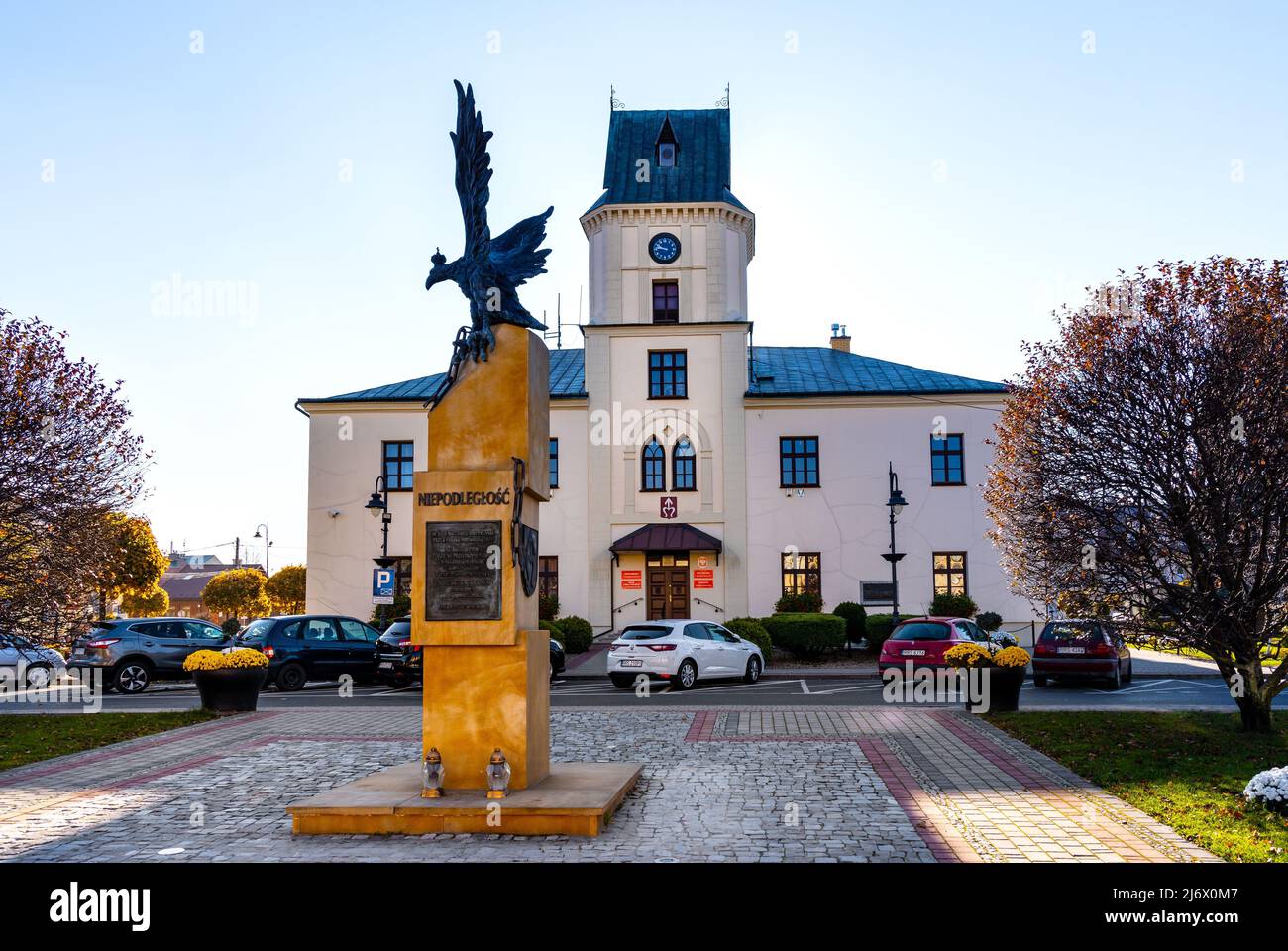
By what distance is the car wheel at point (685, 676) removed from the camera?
69.4 ft

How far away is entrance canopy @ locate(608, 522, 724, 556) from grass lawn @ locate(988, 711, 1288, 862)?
19.3m

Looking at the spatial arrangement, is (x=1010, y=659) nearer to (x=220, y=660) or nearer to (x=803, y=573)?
(x=220, y=660)

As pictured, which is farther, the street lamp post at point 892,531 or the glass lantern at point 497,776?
the street lamp post at point 892,531

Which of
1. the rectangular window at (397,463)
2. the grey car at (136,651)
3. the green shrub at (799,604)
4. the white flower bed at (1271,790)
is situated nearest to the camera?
the white flower bed at (1271,790)

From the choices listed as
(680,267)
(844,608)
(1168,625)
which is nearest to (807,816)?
(1168,625)

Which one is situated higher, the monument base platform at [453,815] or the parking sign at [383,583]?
the parking sign at [383,583]

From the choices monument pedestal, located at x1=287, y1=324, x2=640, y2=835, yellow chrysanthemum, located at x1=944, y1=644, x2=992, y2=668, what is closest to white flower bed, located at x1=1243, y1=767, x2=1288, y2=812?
monument pedestal, located at x1=287, y1=324, x2=640, y2=835

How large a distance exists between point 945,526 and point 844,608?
16.5 feet

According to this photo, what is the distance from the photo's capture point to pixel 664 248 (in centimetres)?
3666

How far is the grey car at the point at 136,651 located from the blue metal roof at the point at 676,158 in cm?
2067

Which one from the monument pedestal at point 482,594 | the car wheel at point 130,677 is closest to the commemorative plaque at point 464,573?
the monument pedestal at point 482,594

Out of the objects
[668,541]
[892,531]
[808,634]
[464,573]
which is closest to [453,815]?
[464,573]

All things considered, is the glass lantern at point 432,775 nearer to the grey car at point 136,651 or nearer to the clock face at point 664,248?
the grey car at point 136,651

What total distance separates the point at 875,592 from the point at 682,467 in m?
7.59
